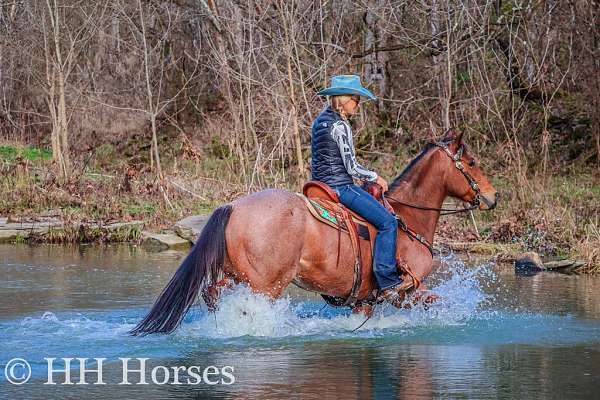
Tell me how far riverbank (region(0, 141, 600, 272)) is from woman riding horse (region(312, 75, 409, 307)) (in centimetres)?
522

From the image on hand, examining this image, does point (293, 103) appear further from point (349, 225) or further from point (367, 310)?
point (349, 225)

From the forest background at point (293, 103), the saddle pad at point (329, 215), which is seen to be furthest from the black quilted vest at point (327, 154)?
the forest background at point (293, 103)

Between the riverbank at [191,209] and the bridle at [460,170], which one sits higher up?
the bridle at [460,170]

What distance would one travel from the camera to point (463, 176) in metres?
10.3

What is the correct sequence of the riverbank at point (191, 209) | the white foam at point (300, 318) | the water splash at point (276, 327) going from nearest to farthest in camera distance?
the water splash at point (276, 327) < the white foam at point (300, 318) < the riverbank at point (191, 209)

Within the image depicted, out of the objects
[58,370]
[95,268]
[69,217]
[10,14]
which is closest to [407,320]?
[58,370]

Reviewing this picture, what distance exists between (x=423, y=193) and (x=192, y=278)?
8.27 feet

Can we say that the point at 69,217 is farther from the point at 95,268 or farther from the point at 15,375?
the point at 15,375

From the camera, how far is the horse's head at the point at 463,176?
10273 mm

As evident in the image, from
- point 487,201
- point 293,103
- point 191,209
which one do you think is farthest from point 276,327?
point 191,209

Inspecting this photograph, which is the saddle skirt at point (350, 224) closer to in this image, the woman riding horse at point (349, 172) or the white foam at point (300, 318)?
the woman riding horse at point (349, 172)

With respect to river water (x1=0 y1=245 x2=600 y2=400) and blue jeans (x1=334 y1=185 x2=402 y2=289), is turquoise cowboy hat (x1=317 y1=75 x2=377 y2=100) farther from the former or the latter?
river water (x1=0 y1=245 x2=600 y2=400)

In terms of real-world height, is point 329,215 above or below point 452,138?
below

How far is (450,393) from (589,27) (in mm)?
16514
